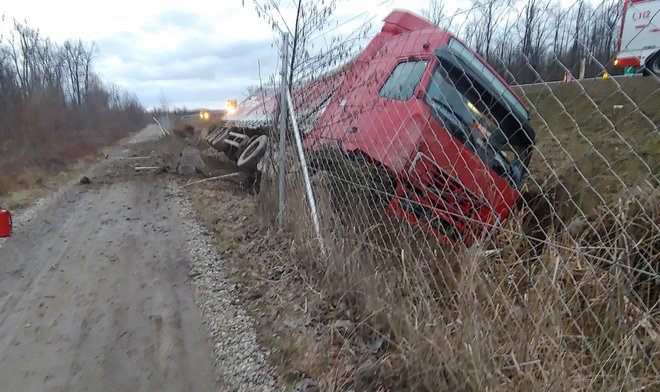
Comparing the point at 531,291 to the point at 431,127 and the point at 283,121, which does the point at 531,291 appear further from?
the point at 283,121

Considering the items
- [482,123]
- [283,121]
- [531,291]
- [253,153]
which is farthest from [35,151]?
[531,291]

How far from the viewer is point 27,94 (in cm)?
3144

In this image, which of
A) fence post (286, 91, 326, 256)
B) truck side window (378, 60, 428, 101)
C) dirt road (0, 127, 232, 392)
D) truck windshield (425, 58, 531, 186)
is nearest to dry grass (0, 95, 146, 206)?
dirt road (0, 127, 232, 392)

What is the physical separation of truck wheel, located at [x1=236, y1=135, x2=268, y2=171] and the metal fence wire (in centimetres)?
496

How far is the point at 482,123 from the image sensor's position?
8.27 ft

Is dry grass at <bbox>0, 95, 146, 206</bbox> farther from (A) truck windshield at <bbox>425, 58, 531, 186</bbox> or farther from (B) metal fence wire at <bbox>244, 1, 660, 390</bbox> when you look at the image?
(A) truck windshield at <bbox>425, 58, 531, 186</bbox>

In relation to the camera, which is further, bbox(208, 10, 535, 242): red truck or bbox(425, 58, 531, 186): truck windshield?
bbox(208, 10, 535, 242): red truck

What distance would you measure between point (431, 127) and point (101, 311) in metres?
3.23

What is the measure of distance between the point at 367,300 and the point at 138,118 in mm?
83650

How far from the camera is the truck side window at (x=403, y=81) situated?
365cm

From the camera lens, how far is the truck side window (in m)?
3.65

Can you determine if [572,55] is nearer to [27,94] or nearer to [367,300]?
[367,300]

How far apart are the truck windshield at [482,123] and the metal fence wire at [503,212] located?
0.01 metres

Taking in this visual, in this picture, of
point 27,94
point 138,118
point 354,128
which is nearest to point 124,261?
point 354,128
